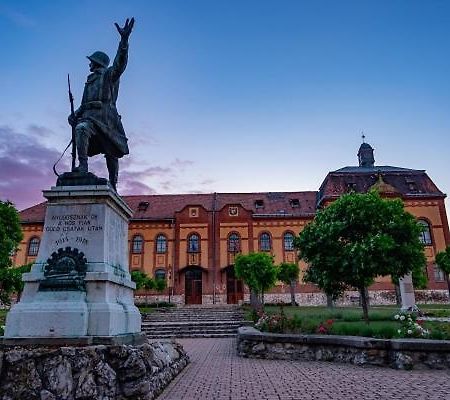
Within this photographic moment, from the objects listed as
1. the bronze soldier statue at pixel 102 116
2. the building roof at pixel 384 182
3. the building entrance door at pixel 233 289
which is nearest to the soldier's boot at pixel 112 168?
the bronze soldier statue at pixel 102 116

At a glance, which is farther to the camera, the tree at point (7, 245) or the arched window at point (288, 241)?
the arched window at point (288, 241)

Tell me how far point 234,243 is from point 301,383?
118 feet

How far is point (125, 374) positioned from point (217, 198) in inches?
1692

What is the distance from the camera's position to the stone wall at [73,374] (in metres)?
4.64

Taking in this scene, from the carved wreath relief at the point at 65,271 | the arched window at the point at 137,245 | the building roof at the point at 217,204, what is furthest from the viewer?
the building roof at the point at 217,204

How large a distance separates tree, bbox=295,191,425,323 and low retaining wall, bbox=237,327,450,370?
7886mm

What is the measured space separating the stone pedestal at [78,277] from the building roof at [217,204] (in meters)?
37.0

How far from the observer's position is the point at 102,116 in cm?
765

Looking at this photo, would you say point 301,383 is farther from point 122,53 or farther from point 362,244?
point 362,244

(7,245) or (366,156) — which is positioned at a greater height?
(366,156)

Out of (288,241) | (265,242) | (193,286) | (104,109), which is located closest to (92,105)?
(104,109)

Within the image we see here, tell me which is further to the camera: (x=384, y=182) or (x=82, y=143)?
(x=384, y=182)

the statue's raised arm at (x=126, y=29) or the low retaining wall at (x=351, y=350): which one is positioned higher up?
the statue's raised arm at (x=126, y=29)

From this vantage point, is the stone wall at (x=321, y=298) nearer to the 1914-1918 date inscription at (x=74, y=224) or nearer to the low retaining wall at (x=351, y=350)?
the low retaining wall at (x=351, y=350)
